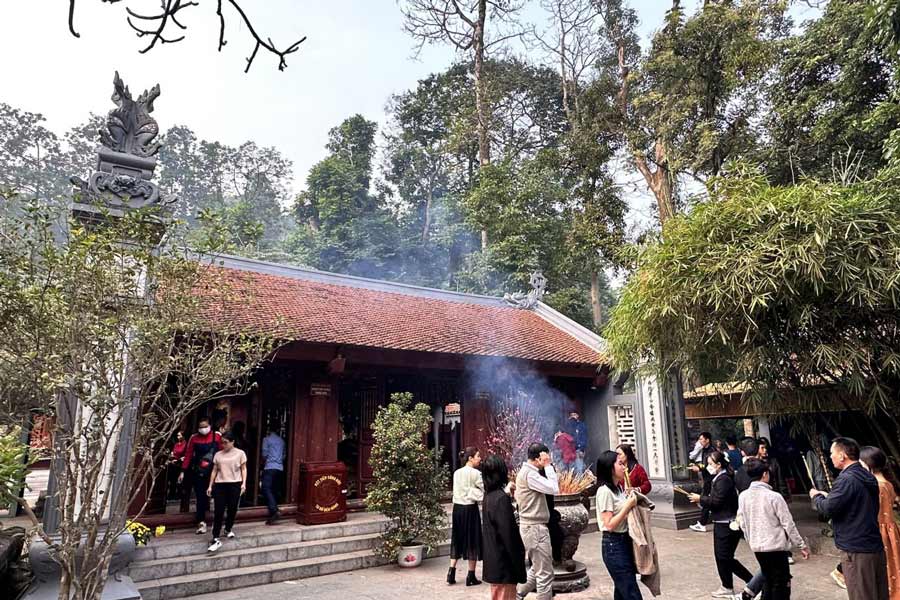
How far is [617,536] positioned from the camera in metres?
3.98

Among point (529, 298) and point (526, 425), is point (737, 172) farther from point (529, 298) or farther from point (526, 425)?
point (529, 298)

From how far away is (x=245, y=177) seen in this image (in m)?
35.9

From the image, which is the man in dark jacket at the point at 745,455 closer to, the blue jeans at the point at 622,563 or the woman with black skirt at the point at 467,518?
the blue jeans at the point at 622,563

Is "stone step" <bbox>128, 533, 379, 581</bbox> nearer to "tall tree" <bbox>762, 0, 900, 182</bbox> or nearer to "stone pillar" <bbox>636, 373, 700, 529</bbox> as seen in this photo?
"stone pillar" <bbox>636, 373, 700, 529</bbox>

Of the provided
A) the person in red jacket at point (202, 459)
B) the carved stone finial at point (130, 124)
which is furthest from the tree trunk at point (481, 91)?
the person in red jacket at point (202, 459)

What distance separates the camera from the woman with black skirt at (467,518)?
233 inches

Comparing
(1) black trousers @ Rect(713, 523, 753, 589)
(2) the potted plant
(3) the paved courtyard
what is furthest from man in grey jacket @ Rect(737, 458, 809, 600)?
(2) the potted plant

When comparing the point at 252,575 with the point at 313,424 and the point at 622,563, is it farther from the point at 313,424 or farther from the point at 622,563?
the point at 622,563

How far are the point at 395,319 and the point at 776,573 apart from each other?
23.2ft

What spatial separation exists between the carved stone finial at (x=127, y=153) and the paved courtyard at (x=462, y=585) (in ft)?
14.3

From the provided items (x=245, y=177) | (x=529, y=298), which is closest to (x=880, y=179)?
(x=529, y=298)

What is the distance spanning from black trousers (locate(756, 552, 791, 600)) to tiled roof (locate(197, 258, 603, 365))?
5497mm

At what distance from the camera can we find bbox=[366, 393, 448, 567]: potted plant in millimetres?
6676

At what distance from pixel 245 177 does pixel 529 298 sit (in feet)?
91.5
